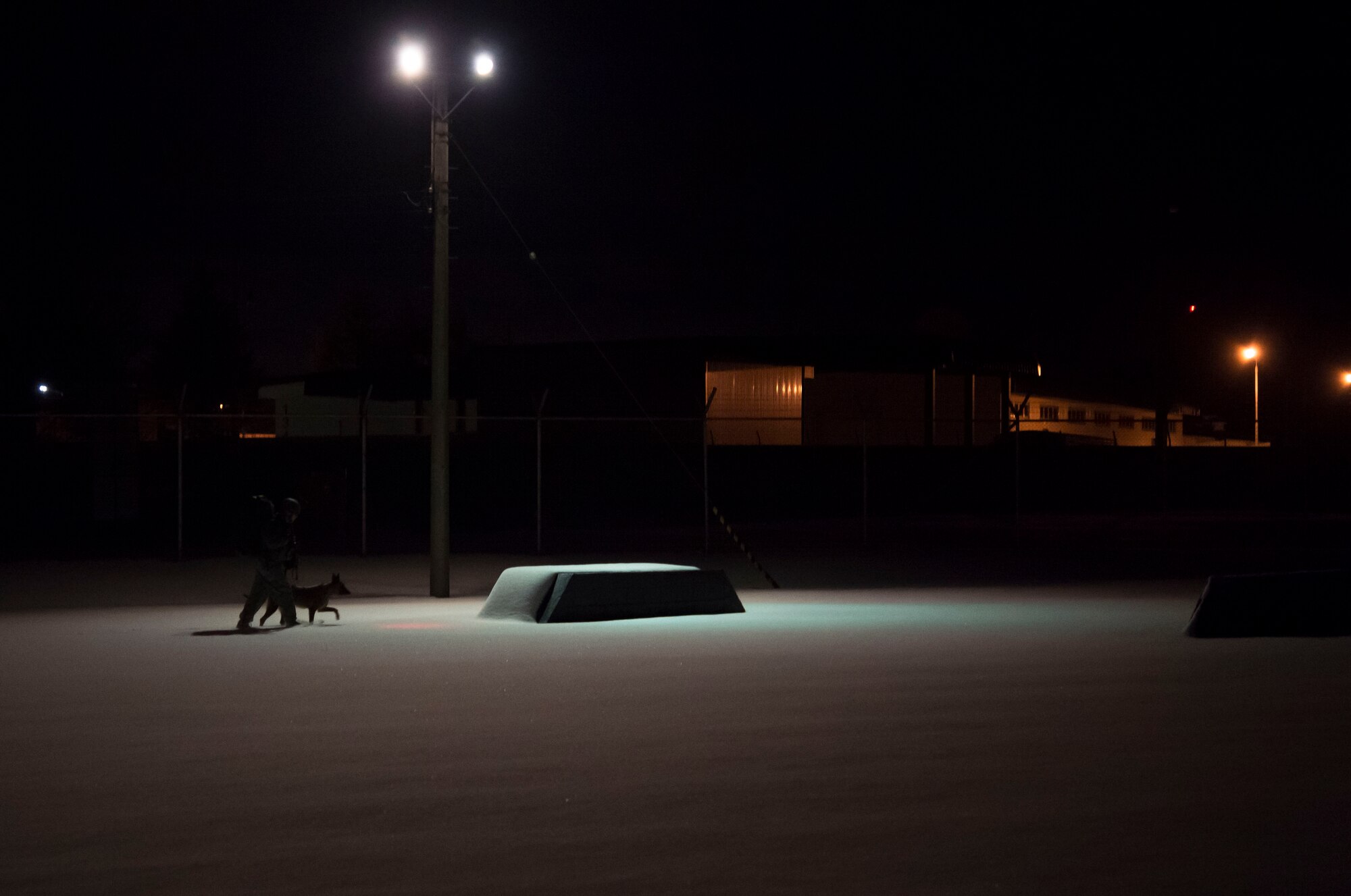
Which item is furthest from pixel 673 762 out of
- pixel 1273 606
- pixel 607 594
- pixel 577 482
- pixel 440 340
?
pixel 577 482

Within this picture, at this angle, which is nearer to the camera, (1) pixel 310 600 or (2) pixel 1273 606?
(2) pixel 1273 606

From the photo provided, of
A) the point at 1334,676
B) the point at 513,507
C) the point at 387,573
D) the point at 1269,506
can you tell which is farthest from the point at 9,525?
the point at 1269,506

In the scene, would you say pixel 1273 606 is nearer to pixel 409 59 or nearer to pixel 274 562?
pixel 274 562

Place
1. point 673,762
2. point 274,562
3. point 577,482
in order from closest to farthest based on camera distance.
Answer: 1. point 673,762
2. point 274,562
3. point 577,482

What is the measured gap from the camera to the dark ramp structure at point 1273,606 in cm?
1491

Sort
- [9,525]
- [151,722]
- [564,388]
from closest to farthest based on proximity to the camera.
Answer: [151,722] → [9,525] → [564,388]

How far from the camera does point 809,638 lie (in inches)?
584

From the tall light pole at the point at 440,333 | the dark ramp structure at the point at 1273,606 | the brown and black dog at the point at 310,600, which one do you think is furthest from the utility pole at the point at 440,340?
the dark ramp structure at the point at 1273,606

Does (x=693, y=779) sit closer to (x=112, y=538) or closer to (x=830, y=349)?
(x=112, y=538)

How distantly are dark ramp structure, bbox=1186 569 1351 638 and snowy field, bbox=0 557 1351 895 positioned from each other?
0.31 meters

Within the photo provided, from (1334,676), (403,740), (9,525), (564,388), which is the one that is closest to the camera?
(403,740)

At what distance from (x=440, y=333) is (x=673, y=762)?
40.4 ft

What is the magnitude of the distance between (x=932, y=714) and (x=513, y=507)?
36.8 metres

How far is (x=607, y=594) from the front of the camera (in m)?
16.5
